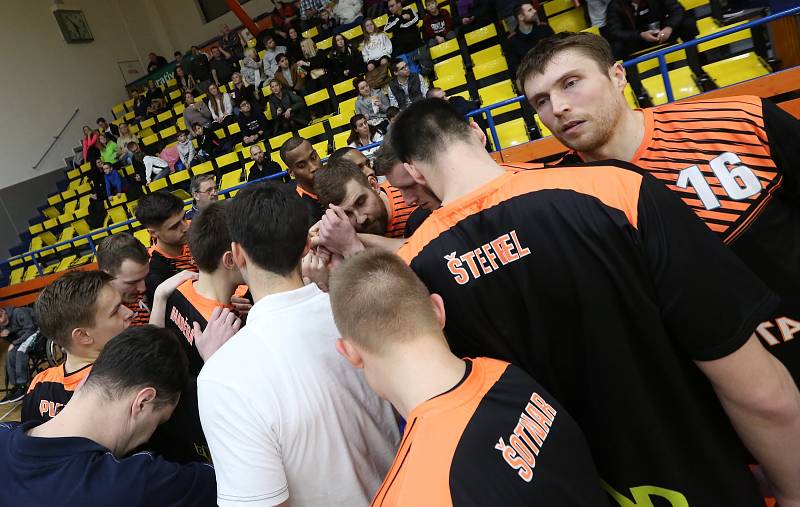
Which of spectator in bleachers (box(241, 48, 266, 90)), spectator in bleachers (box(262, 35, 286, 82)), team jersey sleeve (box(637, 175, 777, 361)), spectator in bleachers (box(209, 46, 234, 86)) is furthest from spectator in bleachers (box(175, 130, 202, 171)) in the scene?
team jersey sleeve (box(637, 175, 777, 361))

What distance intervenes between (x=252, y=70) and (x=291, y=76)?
194 centimetres

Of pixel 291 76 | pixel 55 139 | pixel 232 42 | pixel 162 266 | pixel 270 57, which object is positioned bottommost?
pixel 162 266

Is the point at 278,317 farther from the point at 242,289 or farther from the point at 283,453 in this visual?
the point at 242,289

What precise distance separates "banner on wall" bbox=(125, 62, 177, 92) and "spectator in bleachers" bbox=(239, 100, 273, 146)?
273 inches

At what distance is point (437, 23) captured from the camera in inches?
362

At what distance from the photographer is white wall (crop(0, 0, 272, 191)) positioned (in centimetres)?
1359

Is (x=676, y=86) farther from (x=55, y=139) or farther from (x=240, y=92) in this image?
(x=55, y=139)

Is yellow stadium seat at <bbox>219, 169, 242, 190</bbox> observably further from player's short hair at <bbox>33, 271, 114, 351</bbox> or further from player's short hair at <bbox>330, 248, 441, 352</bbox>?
player's short hair at <bbox>330, 248, 441, 352</bbox>

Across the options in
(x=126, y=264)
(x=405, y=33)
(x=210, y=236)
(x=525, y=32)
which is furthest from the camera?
(x=405, y=33)

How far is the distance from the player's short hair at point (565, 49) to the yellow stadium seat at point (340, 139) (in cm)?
726

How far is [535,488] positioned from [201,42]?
18945 mm

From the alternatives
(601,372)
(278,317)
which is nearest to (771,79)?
(601,372)

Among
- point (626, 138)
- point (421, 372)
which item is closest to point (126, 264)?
point (421, 372)

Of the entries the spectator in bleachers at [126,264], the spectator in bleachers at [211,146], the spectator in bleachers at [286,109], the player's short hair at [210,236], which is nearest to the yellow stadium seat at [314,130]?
the spectator in bleachers at [286,109]
